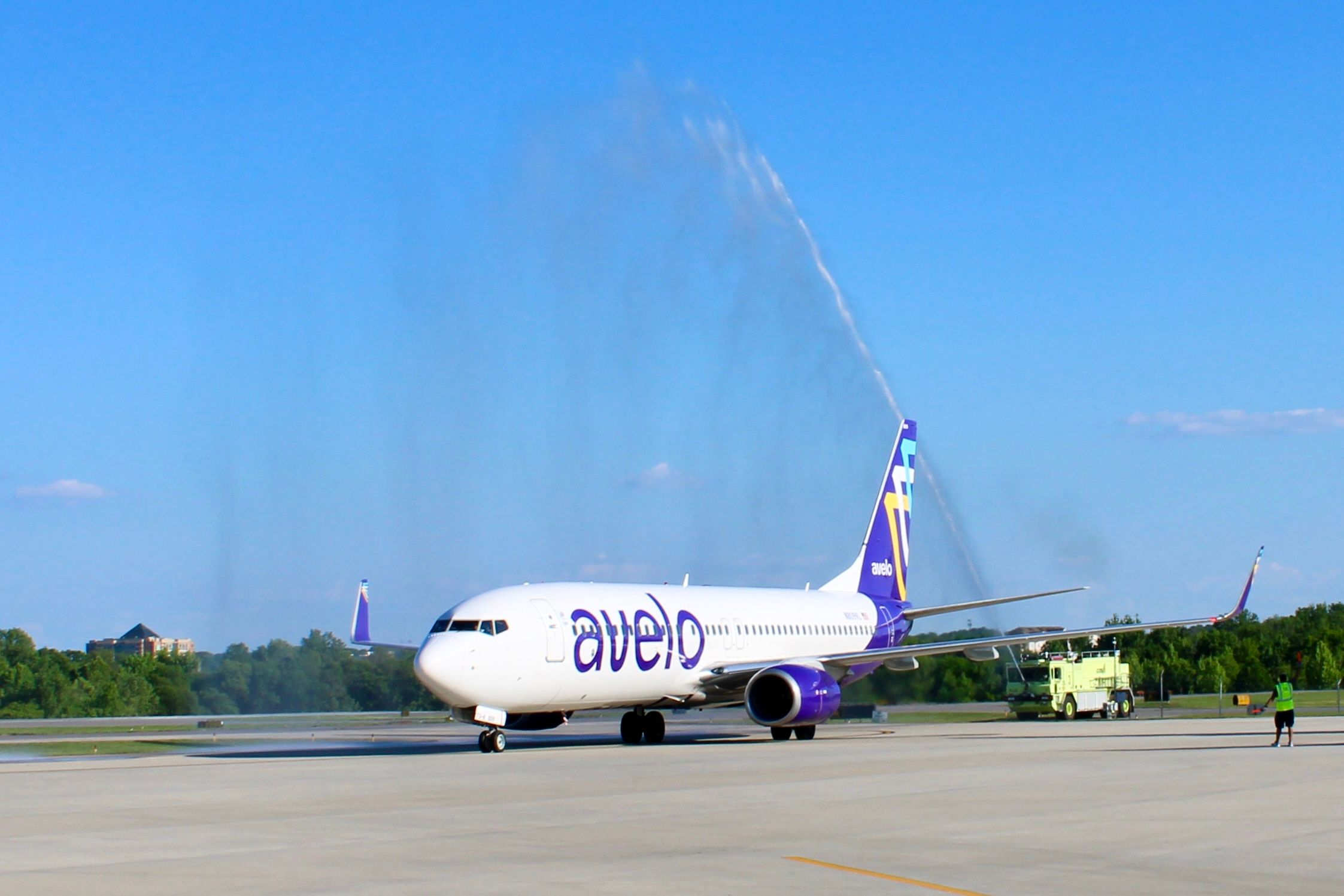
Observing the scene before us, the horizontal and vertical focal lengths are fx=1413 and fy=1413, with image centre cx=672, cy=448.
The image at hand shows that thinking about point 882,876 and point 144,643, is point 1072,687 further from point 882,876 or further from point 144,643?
point 144,643

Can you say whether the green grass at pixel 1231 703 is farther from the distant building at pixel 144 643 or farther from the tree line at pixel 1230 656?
the distant building at pixel 144 643

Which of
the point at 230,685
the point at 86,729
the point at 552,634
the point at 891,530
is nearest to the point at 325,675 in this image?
the point at 230,685

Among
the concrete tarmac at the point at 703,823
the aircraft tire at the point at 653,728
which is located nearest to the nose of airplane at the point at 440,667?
the concrete tarmac at the point at 703,823

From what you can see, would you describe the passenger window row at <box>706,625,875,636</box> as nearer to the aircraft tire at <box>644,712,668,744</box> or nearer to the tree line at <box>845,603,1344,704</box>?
the aircraft tire at <box>644,712,668,744</box>

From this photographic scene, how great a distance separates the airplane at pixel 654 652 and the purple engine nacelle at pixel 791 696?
0.13ft

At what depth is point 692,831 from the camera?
17.1 meters

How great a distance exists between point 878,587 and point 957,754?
20541 millimetres

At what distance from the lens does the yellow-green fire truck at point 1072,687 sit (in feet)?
183

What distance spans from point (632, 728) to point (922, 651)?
29.0 ft

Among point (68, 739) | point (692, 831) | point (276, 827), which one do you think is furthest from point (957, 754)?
point (68, 739)

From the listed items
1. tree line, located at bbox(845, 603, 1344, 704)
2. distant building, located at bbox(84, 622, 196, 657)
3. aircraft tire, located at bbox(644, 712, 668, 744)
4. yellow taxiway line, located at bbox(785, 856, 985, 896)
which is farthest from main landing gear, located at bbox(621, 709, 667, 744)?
distant building, located at bbox(84, 622, 196, 657)

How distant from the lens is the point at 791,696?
38.8 meters

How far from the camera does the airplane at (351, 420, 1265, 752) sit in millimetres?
34594

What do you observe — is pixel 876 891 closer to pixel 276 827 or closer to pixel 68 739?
pixel 276 827
